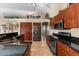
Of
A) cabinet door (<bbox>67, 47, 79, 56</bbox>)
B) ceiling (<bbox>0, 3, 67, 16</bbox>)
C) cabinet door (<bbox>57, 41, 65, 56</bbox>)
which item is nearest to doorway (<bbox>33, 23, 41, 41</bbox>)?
ceiling (<bbox>0, 3, 67, 16</bbox>)

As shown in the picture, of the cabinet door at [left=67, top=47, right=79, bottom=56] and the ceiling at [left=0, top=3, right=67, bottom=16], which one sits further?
the ceiling at [left=0, top=3, right=67, bottom=16]

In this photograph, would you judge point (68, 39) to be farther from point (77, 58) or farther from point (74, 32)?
point (77, 58)

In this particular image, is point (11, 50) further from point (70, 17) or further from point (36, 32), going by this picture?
point (70, 17)

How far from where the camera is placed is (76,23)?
9.73 ft

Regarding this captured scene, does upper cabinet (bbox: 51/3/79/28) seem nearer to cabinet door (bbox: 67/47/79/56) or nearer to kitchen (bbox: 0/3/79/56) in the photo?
kitchen (bbox: 0/3/79/56)

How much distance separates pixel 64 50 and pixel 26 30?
0.89m

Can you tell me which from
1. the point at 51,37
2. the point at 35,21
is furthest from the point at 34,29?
the point at 51,37

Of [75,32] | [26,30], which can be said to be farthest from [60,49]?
[26,30]

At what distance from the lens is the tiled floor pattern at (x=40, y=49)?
315 cm

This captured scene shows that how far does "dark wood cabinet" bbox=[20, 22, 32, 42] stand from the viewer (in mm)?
3141

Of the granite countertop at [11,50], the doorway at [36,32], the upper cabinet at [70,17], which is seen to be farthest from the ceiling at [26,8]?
the granite countertop at [11,50]

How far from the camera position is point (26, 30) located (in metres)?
3.19

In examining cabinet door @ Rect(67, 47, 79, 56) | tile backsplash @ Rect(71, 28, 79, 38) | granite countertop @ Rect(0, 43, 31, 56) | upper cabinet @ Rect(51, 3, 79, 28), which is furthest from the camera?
tile backsplash @ Rect(71, 28, 79, 38)

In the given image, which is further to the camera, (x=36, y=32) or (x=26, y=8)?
(x=36, y=32)
